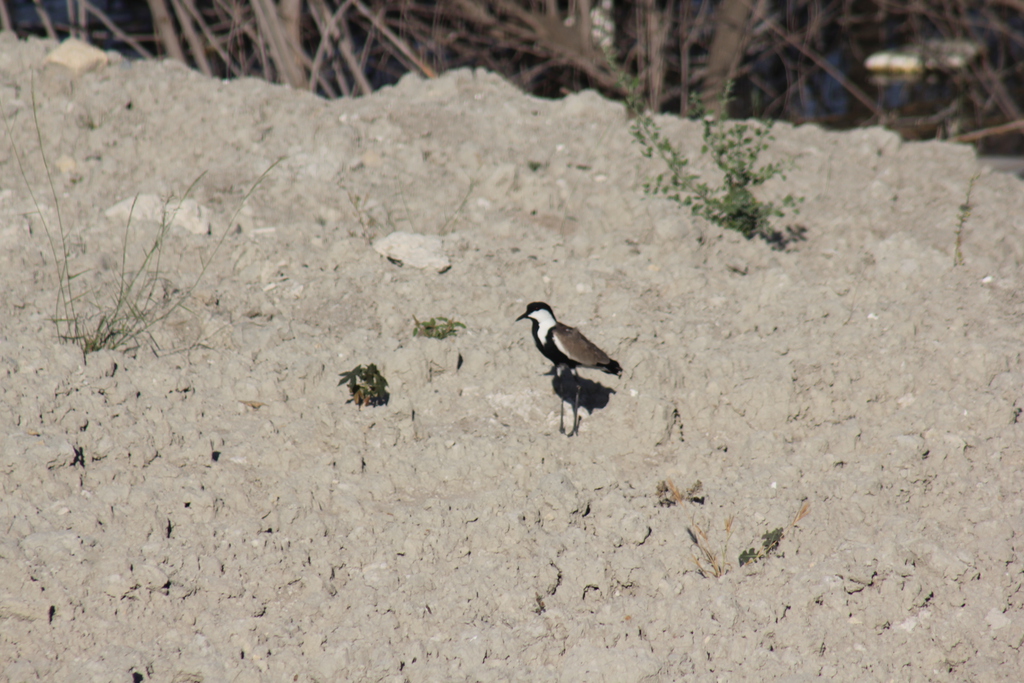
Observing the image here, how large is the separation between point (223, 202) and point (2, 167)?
4.57 ft

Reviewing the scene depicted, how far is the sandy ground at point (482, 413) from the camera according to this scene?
3.22 metres

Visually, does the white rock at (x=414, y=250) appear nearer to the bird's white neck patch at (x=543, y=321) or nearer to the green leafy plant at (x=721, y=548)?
the bird's white neck patch at (x=543, y=321)

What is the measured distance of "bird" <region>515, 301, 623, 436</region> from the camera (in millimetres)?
4078

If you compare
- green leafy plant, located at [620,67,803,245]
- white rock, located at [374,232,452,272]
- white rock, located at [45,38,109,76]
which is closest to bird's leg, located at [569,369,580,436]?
white rock, located at [374,232,452,272]

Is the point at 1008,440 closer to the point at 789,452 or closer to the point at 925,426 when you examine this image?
the point at 925,426

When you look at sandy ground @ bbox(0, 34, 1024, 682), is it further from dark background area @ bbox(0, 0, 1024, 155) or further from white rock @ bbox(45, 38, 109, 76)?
dark background area @ bbox(0, 0, 1024, 155)

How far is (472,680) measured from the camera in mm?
3059

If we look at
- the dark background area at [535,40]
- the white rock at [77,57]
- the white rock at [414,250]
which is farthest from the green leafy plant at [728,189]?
the white rock at [77,57]

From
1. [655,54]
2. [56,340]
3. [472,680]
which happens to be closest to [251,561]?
[472,680]

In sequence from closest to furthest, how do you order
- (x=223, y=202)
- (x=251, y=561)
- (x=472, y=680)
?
(x=472, y=680), (x=251, y=561), (x=223, y=202)

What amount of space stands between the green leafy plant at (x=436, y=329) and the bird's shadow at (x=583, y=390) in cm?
55

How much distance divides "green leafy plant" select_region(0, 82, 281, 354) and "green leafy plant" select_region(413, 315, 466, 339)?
1176 millimetres

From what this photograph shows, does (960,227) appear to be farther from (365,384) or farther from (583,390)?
(365,384)

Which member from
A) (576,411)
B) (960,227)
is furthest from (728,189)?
(576,411)
